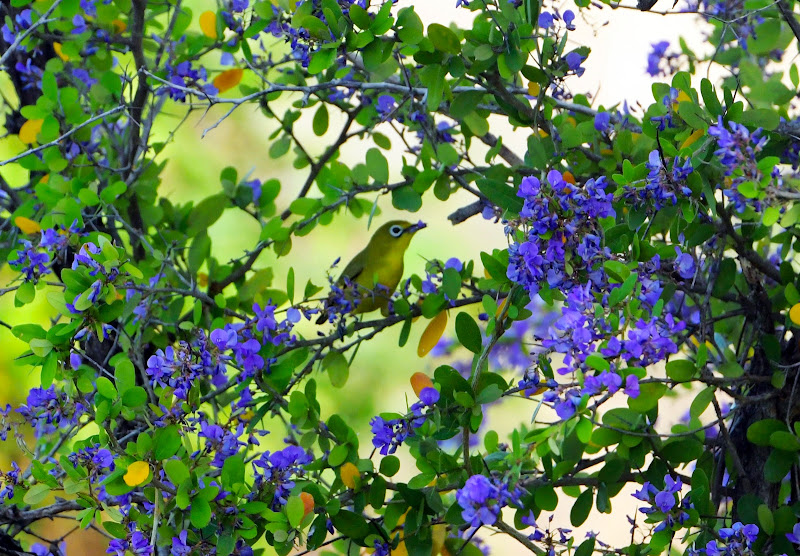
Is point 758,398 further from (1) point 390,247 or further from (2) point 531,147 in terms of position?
(1) point 390,247

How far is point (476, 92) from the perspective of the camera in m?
1.06

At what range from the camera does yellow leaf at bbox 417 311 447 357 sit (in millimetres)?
1202

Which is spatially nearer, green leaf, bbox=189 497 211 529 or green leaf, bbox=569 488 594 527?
green leaf, bbox=189 497 211 529

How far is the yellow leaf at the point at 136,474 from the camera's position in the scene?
89 centimetres

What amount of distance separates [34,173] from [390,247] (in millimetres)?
684

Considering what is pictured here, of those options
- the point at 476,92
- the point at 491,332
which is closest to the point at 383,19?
the point at 476,92

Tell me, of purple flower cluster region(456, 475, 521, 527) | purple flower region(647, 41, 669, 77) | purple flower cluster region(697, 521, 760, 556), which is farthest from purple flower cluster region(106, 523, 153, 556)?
purple flower region(647, 41, 669, 77)

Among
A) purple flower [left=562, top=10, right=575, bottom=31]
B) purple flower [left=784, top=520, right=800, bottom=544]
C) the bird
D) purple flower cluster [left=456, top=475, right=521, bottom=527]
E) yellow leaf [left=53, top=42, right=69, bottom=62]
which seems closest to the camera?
purple flower cluster [left=456, top=475, right=521, bottom=527]

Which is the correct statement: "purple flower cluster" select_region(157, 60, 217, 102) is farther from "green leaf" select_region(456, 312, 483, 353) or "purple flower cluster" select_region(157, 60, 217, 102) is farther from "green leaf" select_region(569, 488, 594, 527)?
"green leaf" select_region(569, 488, 594, 527)

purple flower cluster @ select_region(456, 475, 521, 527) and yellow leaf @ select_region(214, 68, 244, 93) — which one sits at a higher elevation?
yellow leaf @ select_region(214, 68, 244, 93)

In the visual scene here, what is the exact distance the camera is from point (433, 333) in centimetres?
121

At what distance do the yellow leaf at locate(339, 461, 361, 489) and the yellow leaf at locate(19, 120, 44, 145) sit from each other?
799 mm

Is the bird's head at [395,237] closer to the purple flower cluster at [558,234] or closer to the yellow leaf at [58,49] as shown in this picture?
the yellow leaf at [58,49]

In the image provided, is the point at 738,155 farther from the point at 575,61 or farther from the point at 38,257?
the point at 38,257
